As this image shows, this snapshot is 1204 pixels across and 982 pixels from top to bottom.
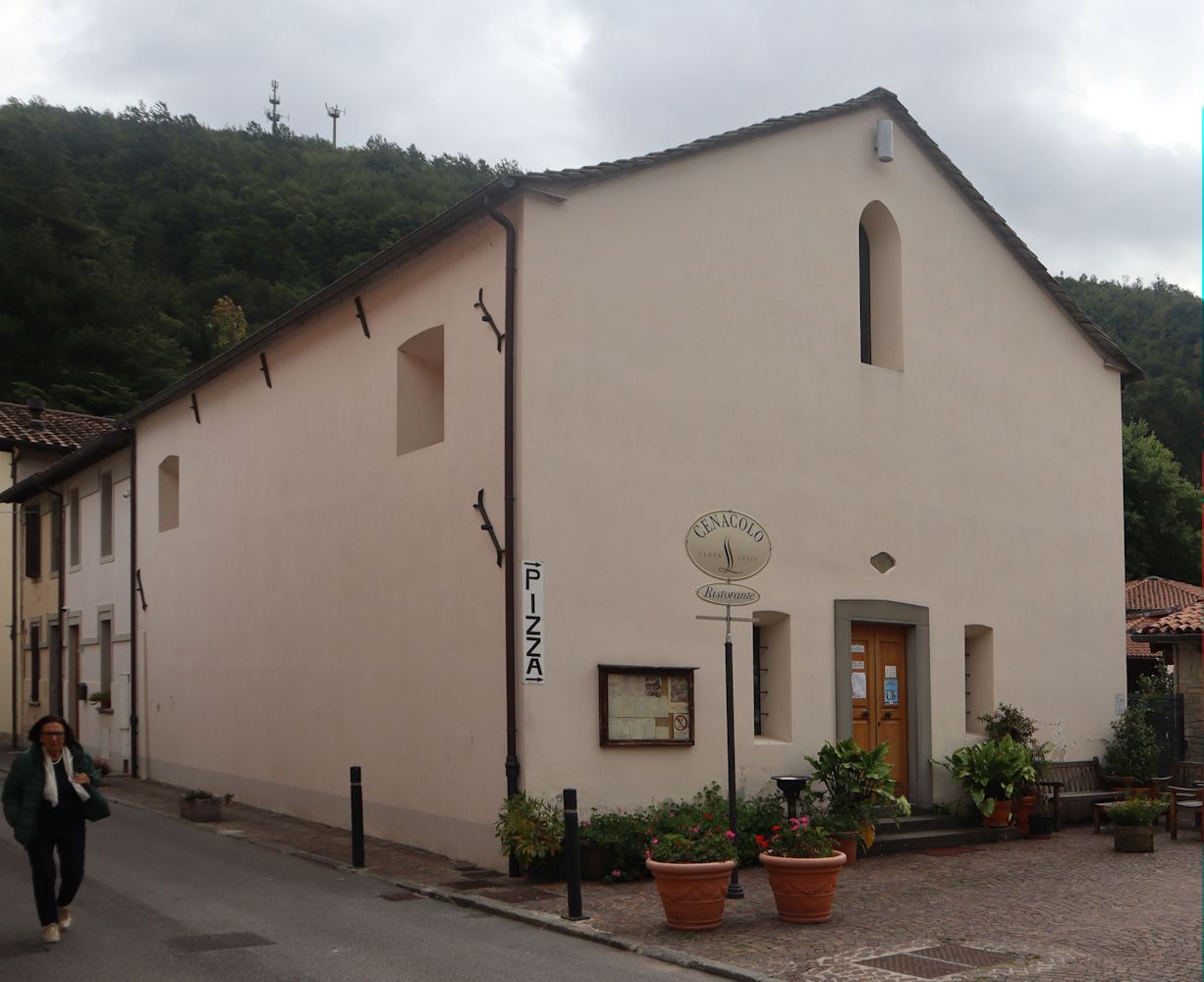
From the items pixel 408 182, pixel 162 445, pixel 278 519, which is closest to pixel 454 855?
pixel 278 519

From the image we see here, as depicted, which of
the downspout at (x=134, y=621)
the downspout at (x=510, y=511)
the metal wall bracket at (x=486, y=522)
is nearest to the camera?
the downspout at (x=510, y=511)

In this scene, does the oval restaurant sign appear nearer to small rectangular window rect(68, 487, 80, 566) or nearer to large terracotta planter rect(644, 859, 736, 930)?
large terracotta planter rect(644, 859, 736, 930)

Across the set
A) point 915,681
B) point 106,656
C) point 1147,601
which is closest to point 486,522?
point 915,681

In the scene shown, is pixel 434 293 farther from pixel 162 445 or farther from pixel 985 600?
pixel 162 445

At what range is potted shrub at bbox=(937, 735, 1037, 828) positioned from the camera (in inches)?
563

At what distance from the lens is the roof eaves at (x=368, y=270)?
11.9m

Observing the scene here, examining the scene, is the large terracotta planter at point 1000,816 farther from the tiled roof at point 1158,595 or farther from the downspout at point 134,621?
the tiled roof at point 1158,595

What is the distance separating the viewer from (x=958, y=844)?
13.9 metres

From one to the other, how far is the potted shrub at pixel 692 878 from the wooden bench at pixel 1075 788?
6.91m

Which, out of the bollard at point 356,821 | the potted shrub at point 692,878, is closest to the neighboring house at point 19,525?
the bollard at point 356,821

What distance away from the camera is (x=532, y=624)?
1155 cm

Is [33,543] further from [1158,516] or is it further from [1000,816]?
[1158,516]

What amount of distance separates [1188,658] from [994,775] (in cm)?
703

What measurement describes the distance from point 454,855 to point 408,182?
115ft
